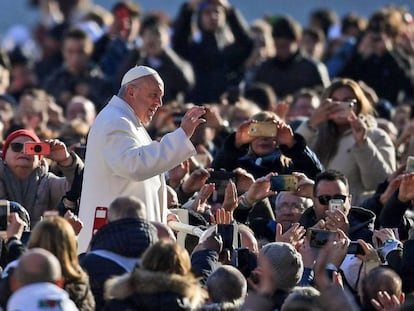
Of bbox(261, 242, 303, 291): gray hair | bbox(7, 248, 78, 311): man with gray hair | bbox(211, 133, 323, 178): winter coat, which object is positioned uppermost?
bbox(211, 133, 323, 178): winter coat

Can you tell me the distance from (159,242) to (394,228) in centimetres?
358

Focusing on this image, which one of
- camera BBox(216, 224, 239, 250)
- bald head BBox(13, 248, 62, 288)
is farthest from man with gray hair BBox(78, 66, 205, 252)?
bald head BBox(13, 248, 62, 288)

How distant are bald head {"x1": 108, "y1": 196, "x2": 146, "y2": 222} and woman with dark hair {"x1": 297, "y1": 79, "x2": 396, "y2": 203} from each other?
462 centimetres

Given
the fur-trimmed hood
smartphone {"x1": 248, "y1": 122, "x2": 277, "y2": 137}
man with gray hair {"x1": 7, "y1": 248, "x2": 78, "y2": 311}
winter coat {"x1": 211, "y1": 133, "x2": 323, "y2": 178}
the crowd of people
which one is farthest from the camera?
winter coat {"x1": 211, "y1": 133, "x2": 323, "y2": 178}

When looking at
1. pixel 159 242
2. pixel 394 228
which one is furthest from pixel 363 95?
pixel 159 242

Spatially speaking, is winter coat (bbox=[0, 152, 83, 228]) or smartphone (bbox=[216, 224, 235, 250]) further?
winter coat (bbox=[0, 152, 83, 228])

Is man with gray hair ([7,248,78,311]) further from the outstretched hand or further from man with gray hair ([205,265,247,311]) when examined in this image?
the outstretched hand

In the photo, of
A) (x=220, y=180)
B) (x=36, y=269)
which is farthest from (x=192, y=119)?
(x=36, y=269)

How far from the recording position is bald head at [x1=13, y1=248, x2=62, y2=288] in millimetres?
9461

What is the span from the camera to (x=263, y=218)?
1347cm

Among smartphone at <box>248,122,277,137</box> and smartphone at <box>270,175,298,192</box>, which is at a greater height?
smartphone at <box>248,122,277,137</box>

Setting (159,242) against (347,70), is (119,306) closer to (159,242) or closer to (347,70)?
(159,242)

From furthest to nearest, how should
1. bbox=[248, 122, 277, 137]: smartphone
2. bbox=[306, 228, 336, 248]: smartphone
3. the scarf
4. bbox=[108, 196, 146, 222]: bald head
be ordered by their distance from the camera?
bbox=[248, 122, 277, 137]: smartphone, the scarf, bbox=[306, 228, 336, 248]: smartphone, bbox=[108, 196, 146, 222]: bald head

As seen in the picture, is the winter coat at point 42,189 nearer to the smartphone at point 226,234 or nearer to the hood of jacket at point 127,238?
the smartphone at point 226,234
